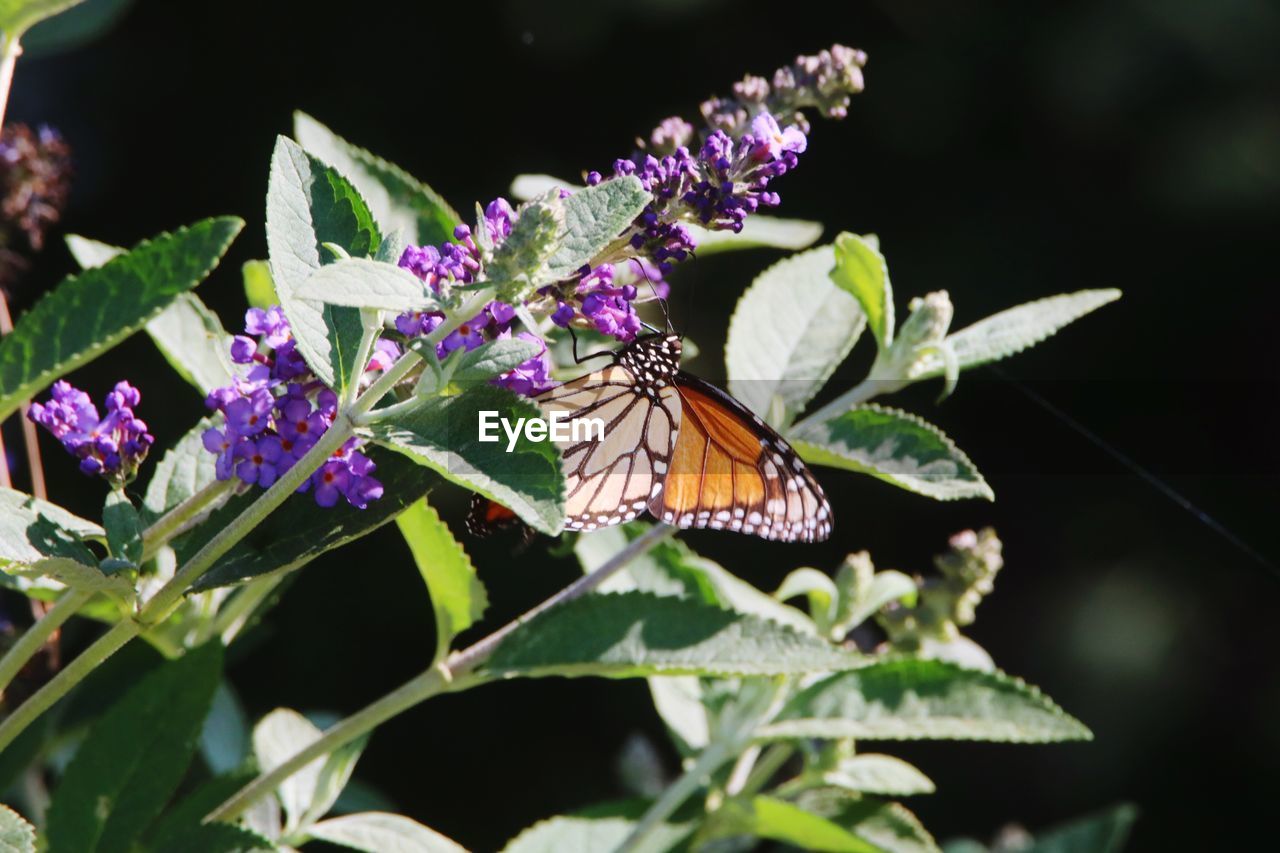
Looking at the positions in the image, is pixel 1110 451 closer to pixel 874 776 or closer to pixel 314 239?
pixel 874 776

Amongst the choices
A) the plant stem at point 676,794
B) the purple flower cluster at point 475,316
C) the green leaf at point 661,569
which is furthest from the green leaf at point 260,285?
the plant stem at point 676,794

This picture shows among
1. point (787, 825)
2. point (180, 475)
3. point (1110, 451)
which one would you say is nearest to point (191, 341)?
point (180, 475)

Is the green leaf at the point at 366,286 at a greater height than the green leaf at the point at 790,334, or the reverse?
the green leaf at the point at 366,286

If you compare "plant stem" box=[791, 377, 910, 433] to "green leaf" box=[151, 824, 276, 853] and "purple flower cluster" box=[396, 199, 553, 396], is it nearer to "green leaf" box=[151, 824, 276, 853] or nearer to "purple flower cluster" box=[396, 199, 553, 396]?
"purple flower cluster" box=[396, 199, 553, 396]

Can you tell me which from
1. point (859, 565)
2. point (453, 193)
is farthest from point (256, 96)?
point (859, 565)

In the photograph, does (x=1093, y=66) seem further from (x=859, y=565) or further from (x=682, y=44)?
(x=859, y=565)

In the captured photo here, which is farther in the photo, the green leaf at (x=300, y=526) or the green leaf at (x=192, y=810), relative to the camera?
the green leaf at (x=192, y=810)

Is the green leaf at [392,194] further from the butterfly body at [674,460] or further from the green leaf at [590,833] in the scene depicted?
the green leaf at [590,833]
